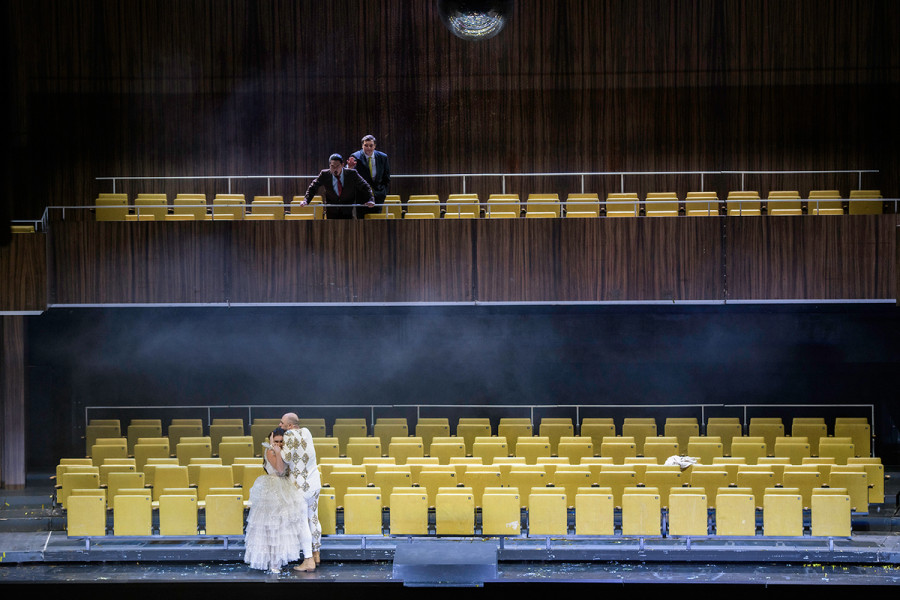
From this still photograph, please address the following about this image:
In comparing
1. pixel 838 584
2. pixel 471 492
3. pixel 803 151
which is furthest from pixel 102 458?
pixel 803 151

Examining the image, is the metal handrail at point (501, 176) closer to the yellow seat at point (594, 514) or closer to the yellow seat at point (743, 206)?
the yellow seat at point (743, 206)

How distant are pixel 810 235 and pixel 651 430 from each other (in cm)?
286

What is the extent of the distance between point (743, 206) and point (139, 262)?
280 inches

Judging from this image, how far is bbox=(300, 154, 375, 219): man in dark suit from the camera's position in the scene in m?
10.9

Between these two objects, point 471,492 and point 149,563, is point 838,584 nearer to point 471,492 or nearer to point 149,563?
point 471,492

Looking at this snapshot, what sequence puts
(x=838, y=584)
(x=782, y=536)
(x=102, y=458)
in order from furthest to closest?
1. (x=102, y=458)
2. (x=782, y=536)
3. (x=838, y=584)

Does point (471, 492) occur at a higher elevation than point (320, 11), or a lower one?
lower

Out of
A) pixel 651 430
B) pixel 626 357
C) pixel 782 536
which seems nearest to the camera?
pixel 782 536

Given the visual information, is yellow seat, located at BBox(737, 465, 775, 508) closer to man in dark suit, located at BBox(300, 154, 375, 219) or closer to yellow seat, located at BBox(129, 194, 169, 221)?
man in dark suit, located at BBox(300, 154, 375, 219)

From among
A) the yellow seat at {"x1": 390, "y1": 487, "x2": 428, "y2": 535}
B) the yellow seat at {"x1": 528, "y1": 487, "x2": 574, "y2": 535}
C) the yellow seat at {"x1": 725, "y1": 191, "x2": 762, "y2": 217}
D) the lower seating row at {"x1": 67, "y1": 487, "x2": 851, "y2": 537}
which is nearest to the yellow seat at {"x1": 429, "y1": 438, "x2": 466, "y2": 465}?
the lower seating row at {"x1": 67, "y1": 487, "x2": 851, "y2": 537}

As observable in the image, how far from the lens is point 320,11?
13.8m

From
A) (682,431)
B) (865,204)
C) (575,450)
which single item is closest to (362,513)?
(575,450)

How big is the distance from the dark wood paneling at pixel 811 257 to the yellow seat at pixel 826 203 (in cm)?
53

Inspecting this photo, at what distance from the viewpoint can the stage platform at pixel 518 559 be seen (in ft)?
26.7
